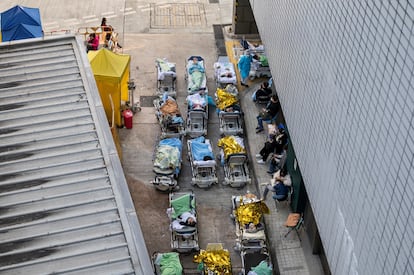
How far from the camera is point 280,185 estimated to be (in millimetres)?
18766

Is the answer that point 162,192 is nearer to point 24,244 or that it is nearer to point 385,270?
point 24,244

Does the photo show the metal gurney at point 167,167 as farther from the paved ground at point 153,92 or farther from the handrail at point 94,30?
the handrail at point 94,30

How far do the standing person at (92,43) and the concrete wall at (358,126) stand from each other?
11.8 m

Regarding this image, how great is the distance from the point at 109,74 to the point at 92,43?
16.7 feet

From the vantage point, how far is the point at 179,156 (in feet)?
66.3

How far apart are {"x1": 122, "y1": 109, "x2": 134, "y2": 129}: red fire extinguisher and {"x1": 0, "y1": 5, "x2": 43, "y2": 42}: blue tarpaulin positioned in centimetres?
551

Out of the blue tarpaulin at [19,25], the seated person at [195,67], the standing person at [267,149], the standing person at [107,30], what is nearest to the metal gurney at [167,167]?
→ the standing person at [267,149]

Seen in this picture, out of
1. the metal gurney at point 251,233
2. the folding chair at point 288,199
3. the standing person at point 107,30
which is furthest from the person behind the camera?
the standing person at point 107,30

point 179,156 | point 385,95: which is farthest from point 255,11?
point 385,95

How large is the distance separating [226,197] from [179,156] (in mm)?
2050

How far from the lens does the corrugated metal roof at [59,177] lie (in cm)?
1120

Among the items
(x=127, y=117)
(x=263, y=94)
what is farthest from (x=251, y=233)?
(x=263, y=94)

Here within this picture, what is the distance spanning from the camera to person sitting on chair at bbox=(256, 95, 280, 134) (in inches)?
867

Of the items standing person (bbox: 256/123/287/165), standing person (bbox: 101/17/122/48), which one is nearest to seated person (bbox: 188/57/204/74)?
standing person (bbox: 101/17/122/48)
